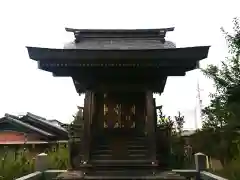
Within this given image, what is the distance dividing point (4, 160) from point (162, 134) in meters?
5.68

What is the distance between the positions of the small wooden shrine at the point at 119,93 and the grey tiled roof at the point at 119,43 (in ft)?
0.09

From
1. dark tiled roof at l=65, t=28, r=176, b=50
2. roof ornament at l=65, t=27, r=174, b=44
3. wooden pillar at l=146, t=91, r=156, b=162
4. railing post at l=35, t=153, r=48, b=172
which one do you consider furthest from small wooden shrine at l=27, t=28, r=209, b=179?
railing post at l=35, t=153, r=48, b=172

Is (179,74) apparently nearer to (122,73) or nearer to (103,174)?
(122,73)

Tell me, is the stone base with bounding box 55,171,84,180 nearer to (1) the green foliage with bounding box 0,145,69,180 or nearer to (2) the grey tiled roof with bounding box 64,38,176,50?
(2) the grey tiled roof with bounding box 64,38,176,50

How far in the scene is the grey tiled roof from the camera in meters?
8.06

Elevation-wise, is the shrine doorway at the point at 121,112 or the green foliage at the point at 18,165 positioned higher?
the shrine doorway at the point at 121,112

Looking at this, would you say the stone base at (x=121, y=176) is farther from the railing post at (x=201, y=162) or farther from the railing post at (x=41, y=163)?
the railing post at (x=41, y=163)

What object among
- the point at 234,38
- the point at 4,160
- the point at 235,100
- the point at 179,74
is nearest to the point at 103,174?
the point at 179,74

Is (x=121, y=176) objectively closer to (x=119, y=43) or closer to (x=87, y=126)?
(x=87, y=126)

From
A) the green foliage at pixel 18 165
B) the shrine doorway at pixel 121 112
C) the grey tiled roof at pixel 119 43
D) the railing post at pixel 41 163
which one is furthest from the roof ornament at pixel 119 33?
the green foliage at pixel 18 165

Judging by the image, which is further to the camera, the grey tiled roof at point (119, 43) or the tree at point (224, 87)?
the tree at point (224, 87)

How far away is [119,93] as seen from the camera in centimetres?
786

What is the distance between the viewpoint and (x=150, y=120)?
23.9 feet

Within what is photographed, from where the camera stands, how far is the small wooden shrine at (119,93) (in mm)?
7008
